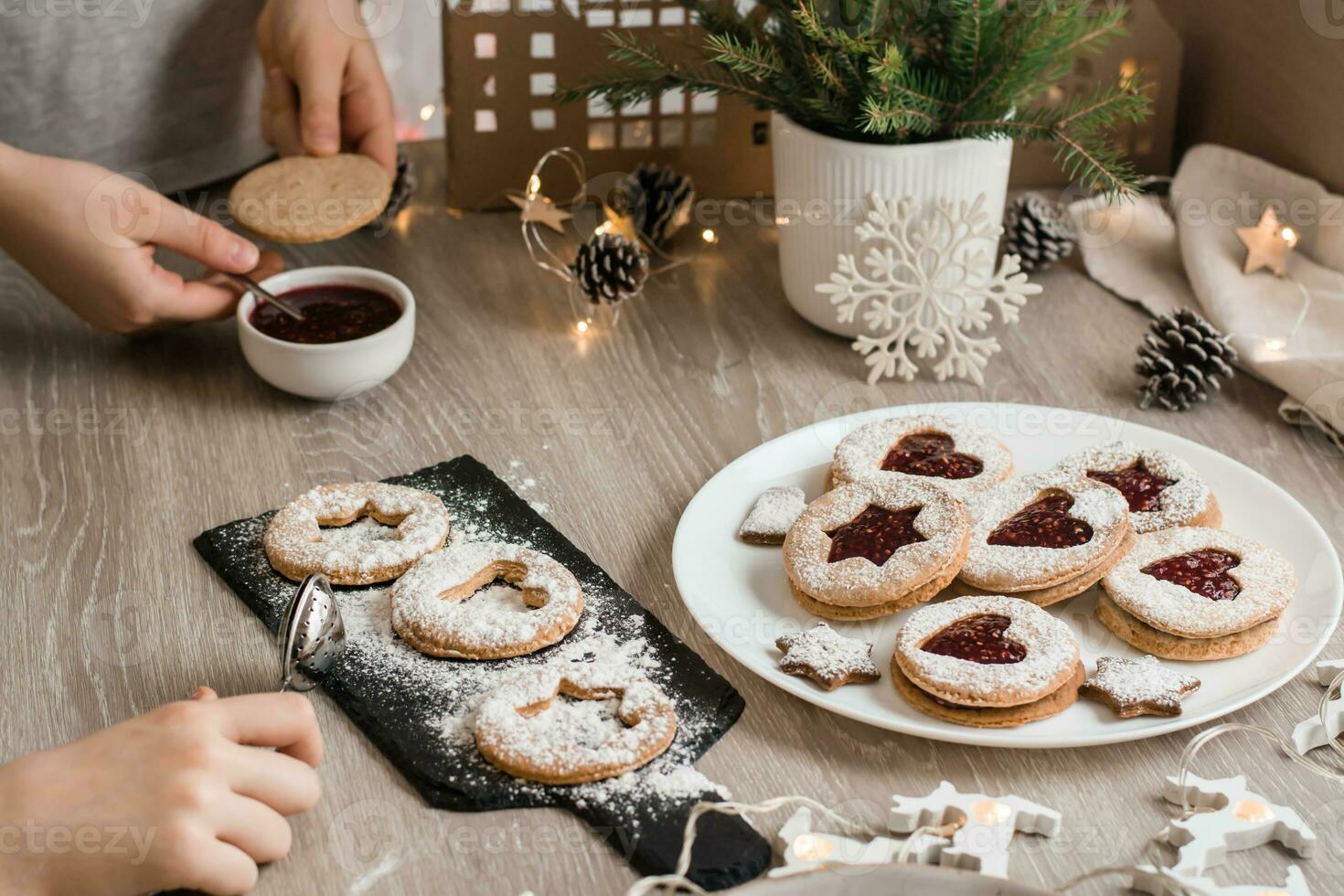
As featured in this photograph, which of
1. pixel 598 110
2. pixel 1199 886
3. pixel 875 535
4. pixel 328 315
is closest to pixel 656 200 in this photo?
pixel 598 110

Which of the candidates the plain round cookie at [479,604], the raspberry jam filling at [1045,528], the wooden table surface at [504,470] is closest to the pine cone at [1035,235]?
the wooden table surface at [504,470]

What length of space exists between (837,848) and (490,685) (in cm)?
29

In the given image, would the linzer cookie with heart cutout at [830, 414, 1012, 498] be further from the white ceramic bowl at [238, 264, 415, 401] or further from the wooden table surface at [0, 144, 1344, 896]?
the white ceramic bowl at [238, 264, 415, 401]

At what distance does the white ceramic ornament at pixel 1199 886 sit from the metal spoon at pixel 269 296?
97 cm

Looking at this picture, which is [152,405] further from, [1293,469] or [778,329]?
[1293,469]

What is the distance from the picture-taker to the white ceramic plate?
0.89 metres

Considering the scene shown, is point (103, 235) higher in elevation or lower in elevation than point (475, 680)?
higher

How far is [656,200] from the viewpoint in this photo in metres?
1.60

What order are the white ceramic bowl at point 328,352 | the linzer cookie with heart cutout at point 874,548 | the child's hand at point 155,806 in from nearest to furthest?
the child's hand at point 155,806, the linzer cookie with heart cutout at point 874,548, the white ceramic bowl at point 328,352

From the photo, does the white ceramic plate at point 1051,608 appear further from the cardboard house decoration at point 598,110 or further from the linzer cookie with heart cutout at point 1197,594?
the cardboard house decoration at point 598,110

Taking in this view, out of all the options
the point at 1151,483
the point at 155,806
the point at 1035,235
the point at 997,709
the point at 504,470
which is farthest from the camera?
the point at 1035,235

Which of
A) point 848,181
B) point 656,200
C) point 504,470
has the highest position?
point 848,181

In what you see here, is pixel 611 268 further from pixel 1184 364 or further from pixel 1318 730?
pixel 1318 730

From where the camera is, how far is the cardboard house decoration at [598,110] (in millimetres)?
1600
